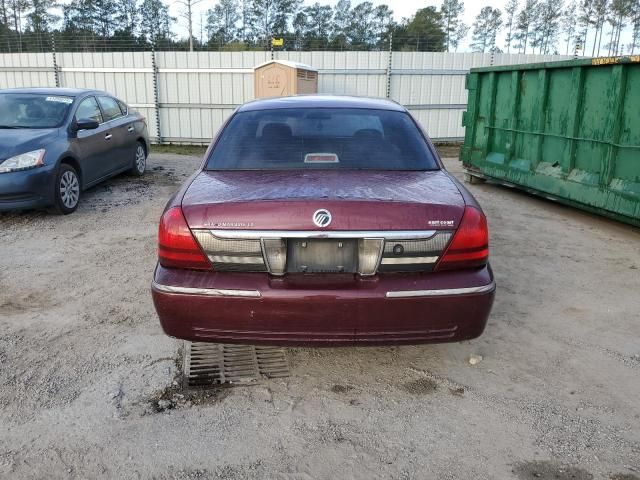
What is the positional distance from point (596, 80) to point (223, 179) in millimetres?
5280

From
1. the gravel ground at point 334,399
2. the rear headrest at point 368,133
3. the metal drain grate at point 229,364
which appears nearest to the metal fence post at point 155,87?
the gravel ground at point 334,399

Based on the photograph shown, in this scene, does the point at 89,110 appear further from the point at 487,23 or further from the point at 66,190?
the point at 487,23

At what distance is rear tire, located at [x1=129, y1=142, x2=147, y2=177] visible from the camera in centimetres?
916

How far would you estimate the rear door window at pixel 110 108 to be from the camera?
8.05 metres

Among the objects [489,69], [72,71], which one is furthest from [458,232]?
[72,71]

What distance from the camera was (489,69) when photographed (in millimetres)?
8594

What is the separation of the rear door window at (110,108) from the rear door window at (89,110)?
190 mm

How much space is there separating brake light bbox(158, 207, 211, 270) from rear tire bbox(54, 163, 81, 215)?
4.42 m

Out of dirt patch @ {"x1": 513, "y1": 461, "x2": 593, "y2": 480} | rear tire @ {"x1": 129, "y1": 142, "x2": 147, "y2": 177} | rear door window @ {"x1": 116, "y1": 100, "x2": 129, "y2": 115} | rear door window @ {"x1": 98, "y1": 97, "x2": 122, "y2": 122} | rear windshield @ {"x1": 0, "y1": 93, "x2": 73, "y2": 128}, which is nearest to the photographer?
dirt patch @ {"x1": 513, "y1": 461, "x2": 593, "y2": 480}

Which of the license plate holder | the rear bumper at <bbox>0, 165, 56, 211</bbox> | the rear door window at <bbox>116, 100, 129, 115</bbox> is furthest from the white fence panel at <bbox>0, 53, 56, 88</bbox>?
the license plate holder

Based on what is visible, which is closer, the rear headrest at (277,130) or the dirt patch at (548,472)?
the dirt patch at (548,472)

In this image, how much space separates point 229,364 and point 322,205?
124 cm

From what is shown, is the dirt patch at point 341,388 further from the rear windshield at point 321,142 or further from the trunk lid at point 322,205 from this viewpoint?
the rear windshield at point 321,142

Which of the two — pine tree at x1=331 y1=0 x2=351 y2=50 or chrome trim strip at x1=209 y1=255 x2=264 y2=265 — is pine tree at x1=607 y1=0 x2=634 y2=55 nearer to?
pine tree at x1=331 y1=0 x2=351 y2=50
